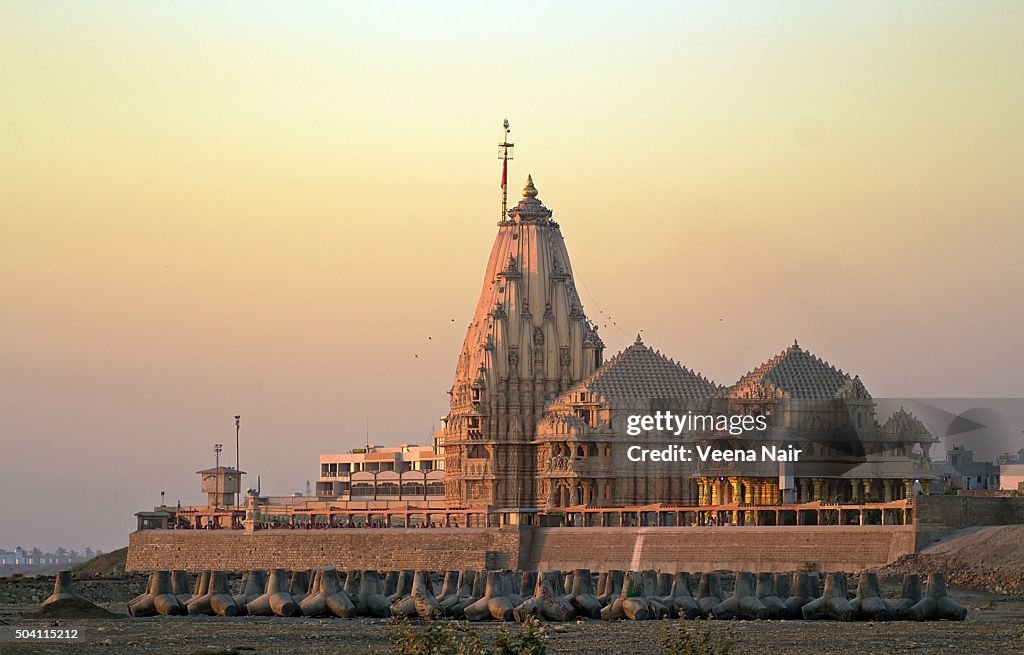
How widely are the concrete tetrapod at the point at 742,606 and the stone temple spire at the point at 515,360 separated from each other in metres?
64.3

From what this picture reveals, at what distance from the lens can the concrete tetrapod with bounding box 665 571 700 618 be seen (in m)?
72.3

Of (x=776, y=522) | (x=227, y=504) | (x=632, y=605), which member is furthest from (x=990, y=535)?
(x=227, y=504)

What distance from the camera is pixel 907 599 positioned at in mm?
70062

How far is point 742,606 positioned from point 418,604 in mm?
9931

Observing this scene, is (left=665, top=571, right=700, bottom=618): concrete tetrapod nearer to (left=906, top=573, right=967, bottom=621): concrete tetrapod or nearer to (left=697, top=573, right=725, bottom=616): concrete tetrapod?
(left=697, top=573, right=725, bottom=616): concrete tetrapod

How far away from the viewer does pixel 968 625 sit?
6700cm

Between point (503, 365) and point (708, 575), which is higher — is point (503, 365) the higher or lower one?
the higher one

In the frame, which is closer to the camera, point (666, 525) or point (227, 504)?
point (666, 525)

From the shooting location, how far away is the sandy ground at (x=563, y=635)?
60.5 metres

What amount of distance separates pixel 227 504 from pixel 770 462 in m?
39.2

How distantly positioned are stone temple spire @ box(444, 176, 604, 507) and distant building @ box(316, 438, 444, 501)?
37.3 feet

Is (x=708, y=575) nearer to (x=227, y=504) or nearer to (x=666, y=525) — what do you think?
(x=666, y=525)

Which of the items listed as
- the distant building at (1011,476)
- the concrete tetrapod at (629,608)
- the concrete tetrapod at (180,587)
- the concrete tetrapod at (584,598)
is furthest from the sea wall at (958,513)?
the concrete tetrapod at (180,587)

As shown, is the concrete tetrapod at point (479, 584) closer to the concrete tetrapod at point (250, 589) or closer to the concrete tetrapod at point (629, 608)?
the concrete tetrapod at point (629, 608)
